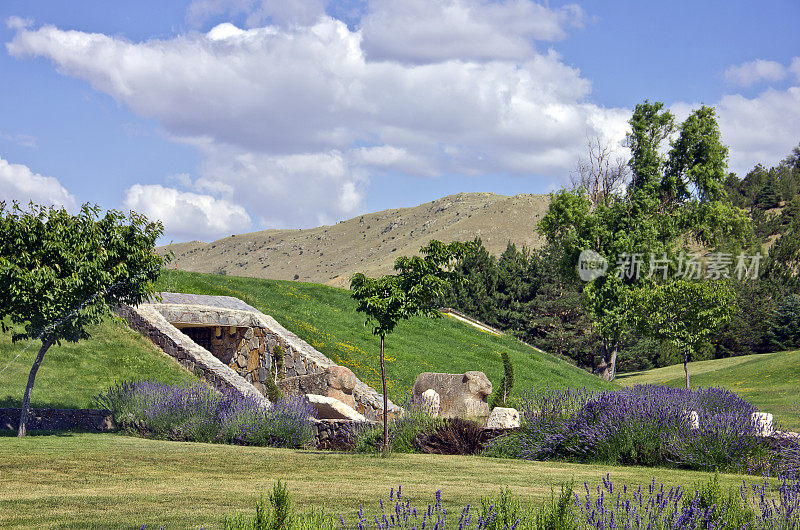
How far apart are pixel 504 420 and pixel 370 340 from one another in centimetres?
1313

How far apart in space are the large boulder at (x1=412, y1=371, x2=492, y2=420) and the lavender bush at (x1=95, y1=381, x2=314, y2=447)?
4.14 m

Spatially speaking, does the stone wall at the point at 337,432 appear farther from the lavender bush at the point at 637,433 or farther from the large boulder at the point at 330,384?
the large boulder at the point at 330,384

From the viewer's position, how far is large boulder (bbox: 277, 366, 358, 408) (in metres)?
19.8

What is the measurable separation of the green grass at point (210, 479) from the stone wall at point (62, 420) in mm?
1648

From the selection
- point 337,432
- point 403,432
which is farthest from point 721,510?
point 337,432

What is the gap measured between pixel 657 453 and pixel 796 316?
4894 cm

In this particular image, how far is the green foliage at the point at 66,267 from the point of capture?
13.9 meters

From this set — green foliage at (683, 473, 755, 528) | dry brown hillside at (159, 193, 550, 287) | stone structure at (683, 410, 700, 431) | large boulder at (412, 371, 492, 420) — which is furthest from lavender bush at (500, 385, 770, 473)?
dry brown hillside at (159, 193, 550, 287)

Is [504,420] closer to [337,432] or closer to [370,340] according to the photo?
[337,432]

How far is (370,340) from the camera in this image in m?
27.1

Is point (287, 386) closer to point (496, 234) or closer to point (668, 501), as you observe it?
point (668, 501)

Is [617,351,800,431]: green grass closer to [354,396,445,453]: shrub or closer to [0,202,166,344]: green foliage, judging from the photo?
[354,396,445,453]: shrub

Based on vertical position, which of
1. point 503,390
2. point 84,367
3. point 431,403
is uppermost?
point 84,367

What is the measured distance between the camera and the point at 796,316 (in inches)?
2093
